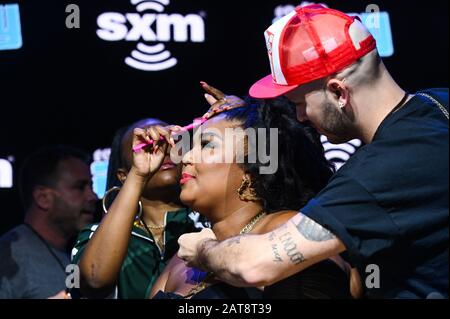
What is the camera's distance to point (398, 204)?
2.31 metres

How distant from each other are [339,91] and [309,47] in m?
0.16

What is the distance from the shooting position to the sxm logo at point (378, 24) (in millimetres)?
4180

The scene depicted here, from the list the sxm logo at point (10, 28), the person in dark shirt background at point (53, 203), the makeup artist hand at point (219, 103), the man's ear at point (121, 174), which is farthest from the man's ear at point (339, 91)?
the sxm logo at point (10, 28)

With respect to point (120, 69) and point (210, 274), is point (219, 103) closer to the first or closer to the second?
point (210, 274)

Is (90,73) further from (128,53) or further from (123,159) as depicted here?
(123,159)

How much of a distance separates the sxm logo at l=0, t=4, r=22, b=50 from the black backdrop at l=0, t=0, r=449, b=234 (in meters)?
0.03

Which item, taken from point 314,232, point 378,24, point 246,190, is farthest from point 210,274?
point 378,24

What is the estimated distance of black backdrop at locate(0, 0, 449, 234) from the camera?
4152 millimetres

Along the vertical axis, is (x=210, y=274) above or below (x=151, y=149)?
below

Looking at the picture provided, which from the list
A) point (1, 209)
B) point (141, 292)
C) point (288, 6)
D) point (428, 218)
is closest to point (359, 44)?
point (428, 218)

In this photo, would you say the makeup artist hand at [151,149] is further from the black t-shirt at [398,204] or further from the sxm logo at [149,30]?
the sxm logo at [149,30]

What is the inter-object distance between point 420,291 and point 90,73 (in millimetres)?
2302

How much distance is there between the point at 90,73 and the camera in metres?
4.19

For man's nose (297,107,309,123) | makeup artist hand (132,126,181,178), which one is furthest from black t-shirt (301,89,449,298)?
makeup artist hand (132,126,181,178)
